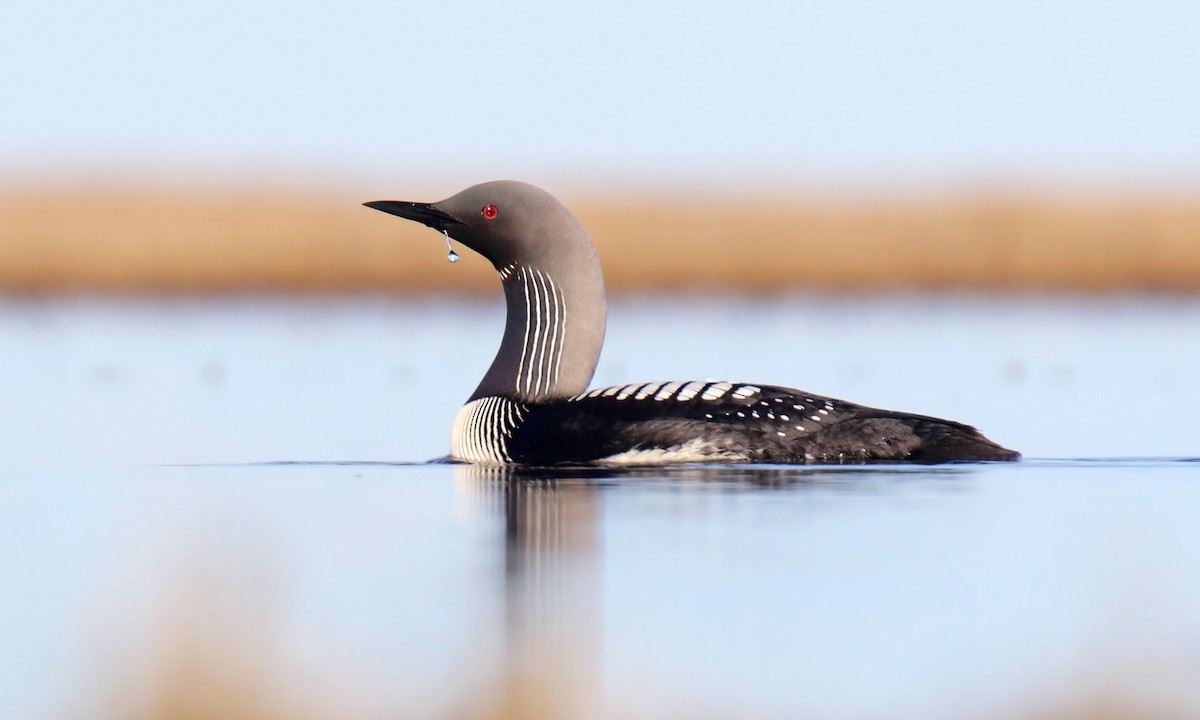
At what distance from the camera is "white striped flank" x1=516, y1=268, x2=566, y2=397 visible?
22.3 feet

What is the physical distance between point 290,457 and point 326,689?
11.5ft

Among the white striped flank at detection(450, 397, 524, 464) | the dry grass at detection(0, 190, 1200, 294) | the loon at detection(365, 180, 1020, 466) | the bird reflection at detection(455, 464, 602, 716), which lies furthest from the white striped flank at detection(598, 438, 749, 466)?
the dry grass at detection(0, 190, 1200, 294)

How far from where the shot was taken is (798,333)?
1206 cm

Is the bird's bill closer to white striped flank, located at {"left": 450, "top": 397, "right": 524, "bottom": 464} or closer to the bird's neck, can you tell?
the bird's neck

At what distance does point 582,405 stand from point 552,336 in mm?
383

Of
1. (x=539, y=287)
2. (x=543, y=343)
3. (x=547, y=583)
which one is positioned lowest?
(x=547, y=583)

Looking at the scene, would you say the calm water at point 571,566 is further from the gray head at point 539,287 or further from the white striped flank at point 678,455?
the gray head at point 539,287

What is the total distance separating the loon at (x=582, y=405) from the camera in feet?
20.9

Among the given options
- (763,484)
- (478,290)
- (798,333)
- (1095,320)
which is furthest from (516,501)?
(478,290)

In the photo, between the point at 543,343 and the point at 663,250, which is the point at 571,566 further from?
the point at 663,250

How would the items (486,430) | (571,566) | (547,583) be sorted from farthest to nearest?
(486,430), (571,566), (547,583)

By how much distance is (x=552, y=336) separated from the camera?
267 inches

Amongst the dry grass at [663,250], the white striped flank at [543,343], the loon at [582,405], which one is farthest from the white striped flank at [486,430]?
the dry grass at [663,250]

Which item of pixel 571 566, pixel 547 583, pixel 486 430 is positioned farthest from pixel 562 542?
pixel 486 430
